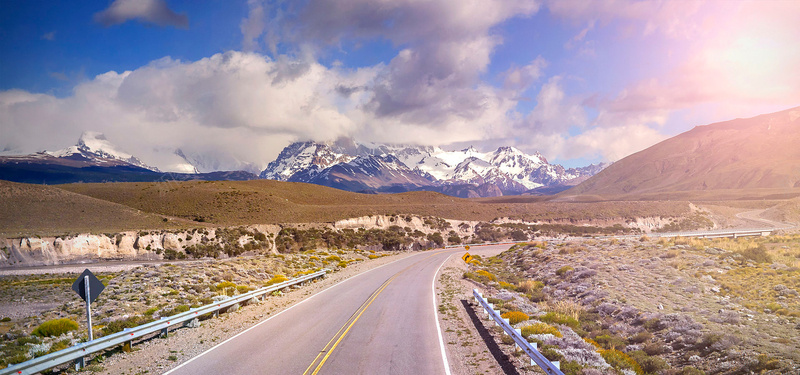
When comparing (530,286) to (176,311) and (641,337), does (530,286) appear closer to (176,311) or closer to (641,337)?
(641,337)

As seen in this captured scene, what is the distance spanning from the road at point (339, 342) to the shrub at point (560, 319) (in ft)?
14.8

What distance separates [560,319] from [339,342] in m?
8.82

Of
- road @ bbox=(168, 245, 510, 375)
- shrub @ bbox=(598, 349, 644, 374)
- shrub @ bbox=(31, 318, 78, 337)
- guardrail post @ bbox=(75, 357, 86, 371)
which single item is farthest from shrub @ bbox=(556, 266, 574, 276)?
shrub @ bbox=(31, 318, 78, 337)

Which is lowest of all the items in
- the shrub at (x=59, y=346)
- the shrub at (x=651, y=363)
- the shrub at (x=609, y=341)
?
the shrub at (x=609, y=341)

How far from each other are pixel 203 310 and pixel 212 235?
41.8m

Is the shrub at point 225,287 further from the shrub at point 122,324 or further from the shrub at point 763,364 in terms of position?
the shrub at point 763,364

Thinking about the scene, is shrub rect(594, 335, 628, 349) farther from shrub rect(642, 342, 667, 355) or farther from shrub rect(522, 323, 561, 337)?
shrub rect(522, 323, 561, 337)

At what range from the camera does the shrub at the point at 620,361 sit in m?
9.98

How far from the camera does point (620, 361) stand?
402 inches

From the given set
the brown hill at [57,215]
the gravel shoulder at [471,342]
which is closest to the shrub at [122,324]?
the gravel shoulder at [471,342]

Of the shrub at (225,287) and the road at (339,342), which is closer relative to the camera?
the road at (339,342)

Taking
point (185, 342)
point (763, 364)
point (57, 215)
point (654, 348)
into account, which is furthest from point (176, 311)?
point (57, 215)

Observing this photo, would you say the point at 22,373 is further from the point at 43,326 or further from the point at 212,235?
the point at 212,235

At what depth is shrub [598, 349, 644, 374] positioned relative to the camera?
9977 mm
